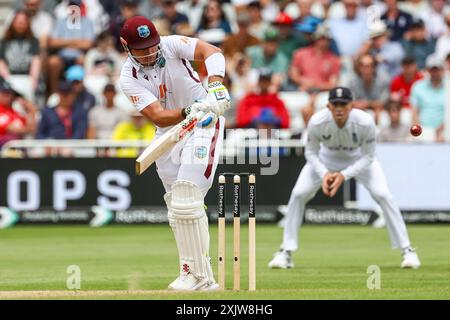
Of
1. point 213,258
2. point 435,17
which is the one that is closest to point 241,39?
point 435,17

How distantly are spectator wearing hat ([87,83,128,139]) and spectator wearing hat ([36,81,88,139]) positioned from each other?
0.37 feet

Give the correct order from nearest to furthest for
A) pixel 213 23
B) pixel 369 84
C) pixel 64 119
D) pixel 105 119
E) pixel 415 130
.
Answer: pixel 415 130, pixel 64 119, pixel 105 119, pixel 369 84, pixel 213 23

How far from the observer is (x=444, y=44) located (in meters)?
18.2

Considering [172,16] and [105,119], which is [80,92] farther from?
[172,16]

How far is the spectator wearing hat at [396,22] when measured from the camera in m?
18.2

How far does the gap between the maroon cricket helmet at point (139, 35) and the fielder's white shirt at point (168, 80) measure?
0.24 meters

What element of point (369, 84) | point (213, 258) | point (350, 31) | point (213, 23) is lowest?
point (213, 258)

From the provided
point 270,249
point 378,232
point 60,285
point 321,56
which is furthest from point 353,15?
point 60,285

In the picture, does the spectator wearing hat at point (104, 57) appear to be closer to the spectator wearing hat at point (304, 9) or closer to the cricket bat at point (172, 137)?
the spectator wearing hat at point (304, 9)

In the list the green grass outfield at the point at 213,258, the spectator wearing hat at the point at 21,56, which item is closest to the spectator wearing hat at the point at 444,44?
the green grass outfield at the point at 213,258

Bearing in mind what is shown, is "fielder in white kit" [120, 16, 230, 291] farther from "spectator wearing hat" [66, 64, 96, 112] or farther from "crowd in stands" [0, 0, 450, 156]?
"spectator wearing hat" [66, 64, 96, 112]

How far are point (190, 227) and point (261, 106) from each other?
8.26 meters

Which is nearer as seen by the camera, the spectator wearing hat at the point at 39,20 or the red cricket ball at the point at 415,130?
the red cricket ball at the point at 415,130

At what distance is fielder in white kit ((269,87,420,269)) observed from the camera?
11.3 metres
